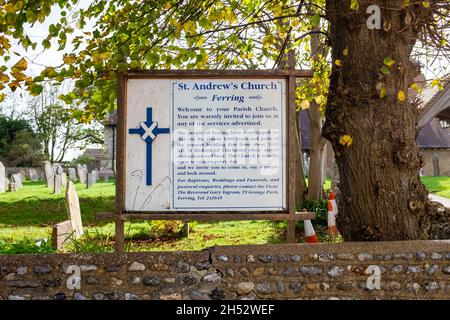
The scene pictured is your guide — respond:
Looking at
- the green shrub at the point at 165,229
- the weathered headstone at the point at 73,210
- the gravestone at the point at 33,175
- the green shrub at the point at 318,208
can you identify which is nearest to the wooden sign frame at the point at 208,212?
the weathered headstone at the point at 73,210

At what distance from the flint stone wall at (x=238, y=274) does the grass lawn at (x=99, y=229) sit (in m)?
1.91

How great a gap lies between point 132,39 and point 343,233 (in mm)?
3582

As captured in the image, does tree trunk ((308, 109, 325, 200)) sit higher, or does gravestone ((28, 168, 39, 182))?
tree trunk ((308, 109, 325, 200))

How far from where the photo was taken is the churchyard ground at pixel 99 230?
8.30 m

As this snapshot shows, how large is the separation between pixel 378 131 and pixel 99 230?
890 cm

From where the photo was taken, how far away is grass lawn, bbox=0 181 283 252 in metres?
9.83

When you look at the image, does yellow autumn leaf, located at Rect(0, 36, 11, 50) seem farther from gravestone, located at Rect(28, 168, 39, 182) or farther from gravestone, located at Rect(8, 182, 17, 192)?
gravestone, located at Rect(28, 168, 39, 182)

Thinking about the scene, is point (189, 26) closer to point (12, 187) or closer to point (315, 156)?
point (315, 156)

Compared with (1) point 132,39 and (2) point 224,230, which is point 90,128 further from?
(1) point 132,39

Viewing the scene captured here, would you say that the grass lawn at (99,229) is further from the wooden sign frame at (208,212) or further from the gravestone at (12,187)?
the gravestone at (12,187)

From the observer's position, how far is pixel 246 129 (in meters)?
5.21

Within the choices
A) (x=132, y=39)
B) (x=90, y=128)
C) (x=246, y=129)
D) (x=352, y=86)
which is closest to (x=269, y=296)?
(x=246, y=129)

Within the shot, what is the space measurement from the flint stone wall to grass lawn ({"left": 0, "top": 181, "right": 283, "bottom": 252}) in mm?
1909

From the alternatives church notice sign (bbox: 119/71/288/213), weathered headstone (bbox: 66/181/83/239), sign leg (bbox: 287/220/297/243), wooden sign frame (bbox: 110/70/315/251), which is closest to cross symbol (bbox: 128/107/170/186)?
church notice sign (bbox: 119/71/288/213)
